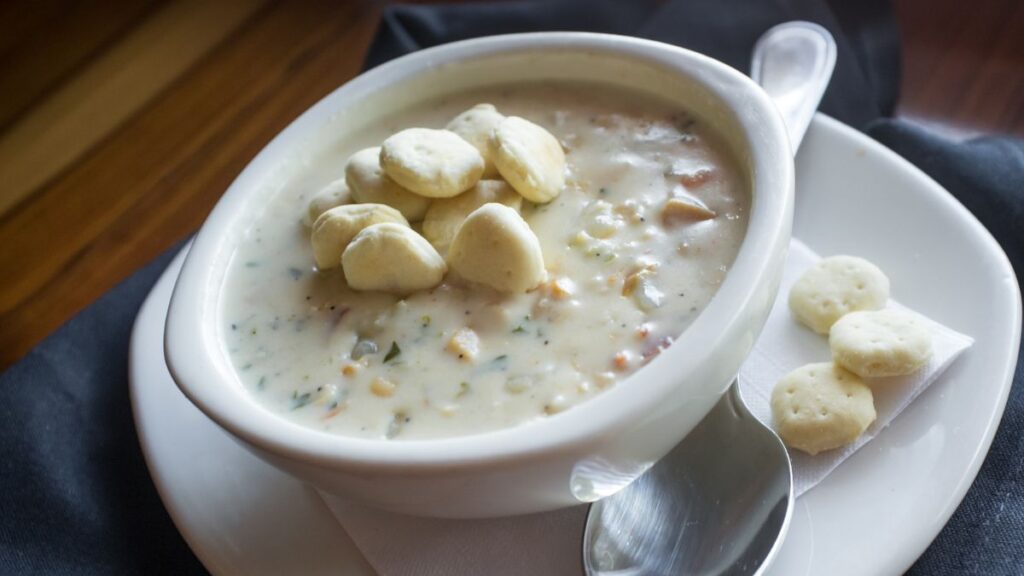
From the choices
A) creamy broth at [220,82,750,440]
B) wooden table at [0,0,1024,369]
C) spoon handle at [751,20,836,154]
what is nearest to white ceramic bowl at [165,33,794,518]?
creamy broth at [220,82,750,440]

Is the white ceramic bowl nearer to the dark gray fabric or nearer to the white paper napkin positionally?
the white paper napkin

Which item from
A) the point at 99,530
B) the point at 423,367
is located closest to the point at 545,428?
the point at 423,367

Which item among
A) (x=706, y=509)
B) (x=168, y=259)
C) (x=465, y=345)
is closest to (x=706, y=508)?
(x=706, y=509)

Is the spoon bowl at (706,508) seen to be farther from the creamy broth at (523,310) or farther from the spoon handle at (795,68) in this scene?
the spoon handle at (795,68)

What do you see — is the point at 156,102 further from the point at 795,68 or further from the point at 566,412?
the point at 566,412

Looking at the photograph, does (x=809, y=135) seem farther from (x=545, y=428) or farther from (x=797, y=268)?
(x=545, y=428)

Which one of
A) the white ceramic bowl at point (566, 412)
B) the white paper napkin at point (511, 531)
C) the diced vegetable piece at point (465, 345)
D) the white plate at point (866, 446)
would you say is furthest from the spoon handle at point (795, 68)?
the diced vegetable piece at point (465, 345)
